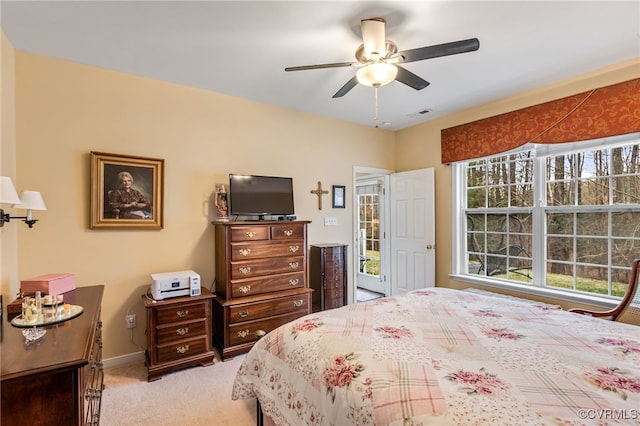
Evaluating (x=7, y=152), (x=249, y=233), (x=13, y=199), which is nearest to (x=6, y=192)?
(x=13, y=199)

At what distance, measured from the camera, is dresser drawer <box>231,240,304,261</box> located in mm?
2980

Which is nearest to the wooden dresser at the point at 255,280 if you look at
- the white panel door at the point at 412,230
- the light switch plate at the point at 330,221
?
the light switch plate at the point at 330,221

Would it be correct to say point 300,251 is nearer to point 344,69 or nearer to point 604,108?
point 344,69

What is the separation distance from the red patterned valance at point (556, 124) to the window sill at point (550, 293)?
4.88 ft

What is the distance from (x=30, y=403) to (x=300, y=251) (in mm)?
2467

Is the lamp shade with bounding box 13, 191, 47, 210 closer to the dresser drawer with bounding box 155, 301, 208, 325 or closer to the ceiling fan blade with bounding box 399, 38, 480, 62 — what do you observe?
the dresser drawer with bounding box 155, 301, 208, 325

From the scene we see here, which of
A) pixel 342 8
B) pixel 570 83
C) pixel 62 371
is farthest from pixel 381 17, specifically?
pixel 62 371

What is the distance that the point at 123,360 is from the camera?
2842 millimetres

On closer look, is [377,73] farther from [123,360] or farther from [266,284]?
[123,360]

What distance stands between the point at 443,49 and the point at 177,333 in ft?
9.83

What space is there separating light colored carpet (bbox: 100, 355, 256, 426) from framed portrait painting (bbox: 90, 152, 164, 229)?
1.34 metres

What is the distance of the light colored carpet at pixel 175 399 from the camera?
2061 mm

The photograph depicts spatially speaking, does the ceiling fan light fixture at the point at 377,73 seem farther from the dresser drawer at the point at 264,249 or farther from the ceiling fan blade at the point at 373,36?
the dresser drawer at the point at 264,249

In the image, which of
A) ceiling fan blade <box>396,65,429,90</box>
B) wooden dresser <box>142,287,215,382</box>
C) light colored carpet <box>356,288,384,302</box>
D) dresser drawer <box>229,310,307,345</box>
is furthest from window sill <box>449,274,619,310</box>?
wooden dresser <box>142,287,215,382</box>
